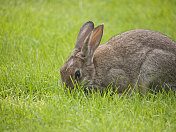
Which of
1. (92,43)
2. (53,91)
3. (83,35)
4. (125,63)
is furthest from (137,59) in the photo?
→ (53,91)

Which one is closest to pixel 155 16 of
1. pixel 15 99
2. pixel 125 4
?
pixel 125 4

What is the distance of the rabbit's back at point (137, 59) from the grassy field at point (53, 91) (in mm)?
443

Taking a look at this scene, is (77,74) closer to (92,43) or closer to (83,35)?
Answer: (92,43)

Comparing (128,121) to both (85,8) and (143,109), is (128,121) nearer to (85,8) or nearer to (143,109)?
(143,109)

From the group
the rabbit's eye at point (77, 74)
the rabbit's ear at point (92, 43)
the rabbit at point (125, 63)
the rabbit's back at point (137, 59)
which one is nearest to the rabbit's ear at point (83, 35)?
the rabbit at point (125, 63)

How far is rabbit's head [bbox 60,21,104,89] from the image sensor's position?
4.95 m

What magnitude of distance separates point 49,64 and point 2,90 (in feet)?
4.50

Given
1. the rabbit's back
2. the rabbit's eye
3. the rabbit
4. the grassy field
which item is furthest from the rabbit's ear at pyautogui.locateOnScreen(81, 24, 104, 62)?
the grassy field

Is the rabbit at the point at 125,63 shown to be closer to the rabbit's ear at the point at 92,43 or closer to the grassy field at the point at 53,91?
the rabbit's ear at the point at 92,43

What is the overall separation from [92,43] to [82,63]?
17.5 inches

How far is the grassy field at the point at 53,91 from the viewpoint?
3945 mm

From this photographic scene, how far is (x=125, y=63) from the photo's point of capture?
544cm

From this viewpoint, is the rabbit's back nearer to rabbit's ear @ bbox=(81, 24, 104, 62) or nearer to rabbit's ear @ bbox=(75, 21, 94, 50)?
rabbit's ear @ bbox=(81, 24, 104, 62)

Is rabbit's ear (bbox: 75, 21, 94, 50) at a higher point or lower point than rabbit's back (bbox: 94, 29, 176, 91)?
higher
